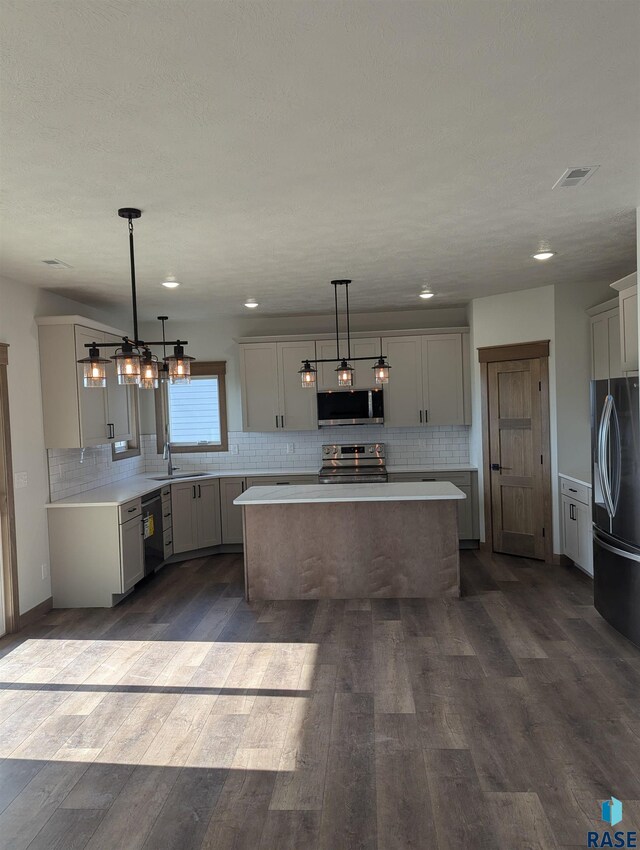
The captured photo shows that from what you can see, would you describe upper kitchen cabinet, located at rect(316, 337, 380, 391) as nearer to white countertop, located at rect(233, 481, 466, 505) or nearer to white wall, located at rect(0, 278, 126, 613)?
white countertop, located at rect(233, 481, 466, 505)

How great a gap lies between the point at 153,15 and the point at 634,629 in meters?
4.17

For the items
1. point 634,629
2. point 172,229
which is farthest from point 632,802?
point 172,229

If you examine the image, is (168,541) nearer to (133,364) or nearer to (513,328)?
(133,364)

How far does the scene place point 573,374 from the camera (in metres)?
6.09

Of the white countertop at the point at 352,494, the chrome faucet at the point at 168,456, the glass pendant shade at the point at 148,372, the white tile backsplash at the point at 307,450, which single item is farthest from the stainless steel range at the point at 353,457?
the glass pendant shade at the point at 148,372

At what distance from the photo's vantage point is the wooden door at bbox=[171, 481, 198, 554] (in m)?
6.79

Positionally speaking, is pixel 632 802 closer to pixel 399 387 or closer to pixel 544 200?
pixel 544 200

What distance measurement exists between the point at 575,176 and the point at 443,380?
13.6 feet

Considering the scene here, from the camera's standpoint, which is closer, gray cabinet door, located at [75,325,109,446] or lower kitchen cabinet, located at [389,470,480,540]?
gray cabinet door, located at [75,325,109,446]

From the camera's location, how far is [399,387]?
7234 mm

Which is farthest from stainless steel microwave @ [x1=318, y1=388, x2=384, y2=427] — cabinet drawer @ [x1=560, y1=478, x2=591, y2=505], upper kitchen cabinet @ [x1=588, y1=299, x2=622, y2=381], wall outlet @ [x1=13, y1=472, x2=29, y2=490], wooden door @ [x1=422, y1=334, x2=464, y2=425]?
wall outlet @ [x1=13, y1=472, x2=29, y2=490]

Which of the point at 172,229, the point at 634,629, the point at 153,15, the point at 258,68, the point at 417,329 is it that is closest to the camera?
the point at 153,15

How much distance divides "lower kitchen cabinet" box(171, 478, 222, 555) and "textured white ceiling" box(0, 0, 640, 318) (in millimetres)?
3029

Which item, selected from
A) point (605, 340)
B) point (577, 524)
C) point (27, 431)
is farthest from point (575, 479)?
point (27, 431)
